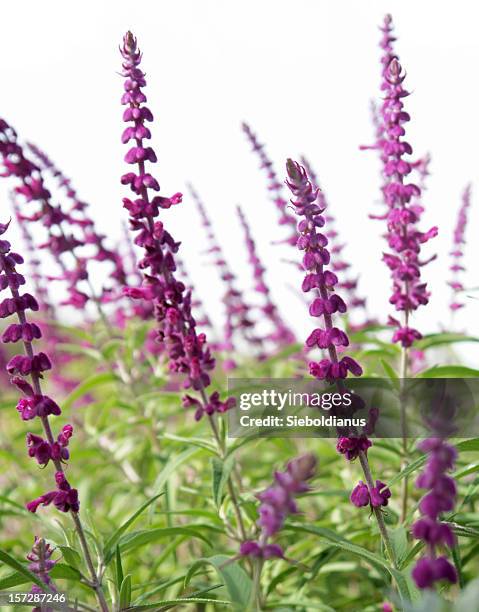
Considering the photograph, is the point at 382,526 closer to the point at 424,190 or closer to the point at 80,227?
the point at 424,190

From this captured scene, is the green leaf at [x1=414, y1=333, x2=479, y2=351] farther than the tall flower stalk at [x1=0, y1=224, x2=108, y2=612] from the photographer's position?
Yes

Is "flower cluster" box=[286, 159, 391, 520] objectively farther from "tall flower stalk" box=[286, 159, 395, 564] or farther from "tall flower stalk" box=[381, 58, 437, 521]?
"tall flower stalk" box=[381, 58, 437, 521]

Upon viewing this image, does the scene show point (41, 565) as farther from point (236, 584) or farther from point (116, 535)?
point (236, 584)

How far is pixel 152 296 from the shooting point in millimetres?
3107

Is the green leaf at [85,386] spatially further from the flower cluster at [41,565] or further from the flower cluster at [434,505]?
the flower cluster at [434,505]

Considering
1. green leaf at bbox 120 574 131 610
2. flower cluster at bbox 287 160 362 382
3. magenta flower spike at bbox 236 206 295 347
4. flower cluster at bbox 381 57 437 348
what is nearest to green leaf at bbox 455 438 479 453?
flower cluster at bbox 287 160 362 382

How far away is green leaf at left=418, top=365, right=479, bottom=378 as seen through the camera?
3.68m

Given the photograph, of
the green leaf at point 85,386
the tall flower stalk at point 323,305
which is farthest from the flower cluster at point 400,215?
the green leaf at point 85,386

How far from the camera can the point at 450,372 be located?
3.75m

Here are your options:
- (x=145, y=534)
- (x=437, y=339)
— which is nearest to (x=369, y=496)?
(x=145, y=534)

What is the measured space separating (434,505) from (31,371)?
176 cm

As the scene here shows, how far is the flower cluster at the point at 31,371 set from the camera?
106 inches

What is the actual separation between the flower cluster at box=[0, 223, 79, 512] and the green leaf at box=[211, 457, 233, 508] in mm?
662

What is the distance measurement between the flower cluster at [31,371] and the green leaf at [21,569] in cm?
24
